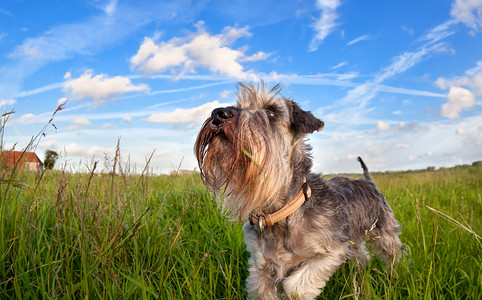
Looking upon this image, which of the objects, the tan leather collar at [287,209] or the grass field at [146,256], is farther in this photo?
the tan leather collar at [287,209]

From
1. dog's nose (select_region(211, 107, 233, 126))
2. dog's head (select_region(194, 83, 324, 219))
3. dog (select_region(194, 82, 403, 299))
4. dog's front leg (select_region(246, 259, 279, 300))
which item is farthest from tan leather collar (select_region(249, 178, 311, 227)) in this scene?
dog's nose (select_region(211, 107, 233, 126))

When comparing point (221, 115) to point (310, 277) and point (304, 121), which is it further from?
point (310, 277)

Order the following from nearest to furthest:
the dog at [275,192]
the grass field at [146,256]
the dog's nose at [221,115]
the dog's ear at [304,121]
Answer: the grass field at [146,256] → the dog's nose at [221,115] → the dog at [275,192] → the dog's ear at [304,121]

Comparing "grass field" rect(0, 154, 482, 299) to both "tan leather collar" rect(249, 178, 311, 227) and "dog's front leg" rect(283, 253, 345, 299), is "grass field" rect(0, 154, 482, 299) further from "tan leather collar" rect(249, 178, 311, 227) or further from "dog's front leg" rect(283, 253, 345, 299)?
"tan leather collar" rect(249, 178, 311, 227)

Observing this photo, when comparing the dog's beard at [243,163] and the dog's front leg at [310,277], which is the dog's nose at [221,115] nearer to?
the dog's beard at [243,163]

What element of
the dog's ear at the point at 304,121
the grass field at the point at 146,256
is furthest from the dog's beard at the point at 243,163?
the grass field at the point at 146,256

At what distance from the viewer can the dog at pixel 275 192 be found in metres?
3.60

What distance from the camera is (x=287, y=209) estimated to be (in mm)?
3799

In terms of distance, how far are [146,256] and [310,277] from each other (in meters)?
1.85

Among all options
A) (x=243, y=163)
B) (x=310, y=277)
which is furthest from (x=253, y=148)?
(x=310, y=277)

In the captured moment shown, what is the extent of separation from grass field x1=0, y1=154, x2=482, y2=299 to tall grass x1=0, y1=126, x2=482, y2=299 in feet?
0.05

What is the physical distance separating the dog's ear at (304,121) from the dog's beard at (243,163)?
1.07ft

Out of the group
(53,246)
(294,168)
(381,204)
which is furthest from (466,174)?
(53,246)

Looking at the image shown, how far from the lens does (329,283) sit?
447 centimetres
